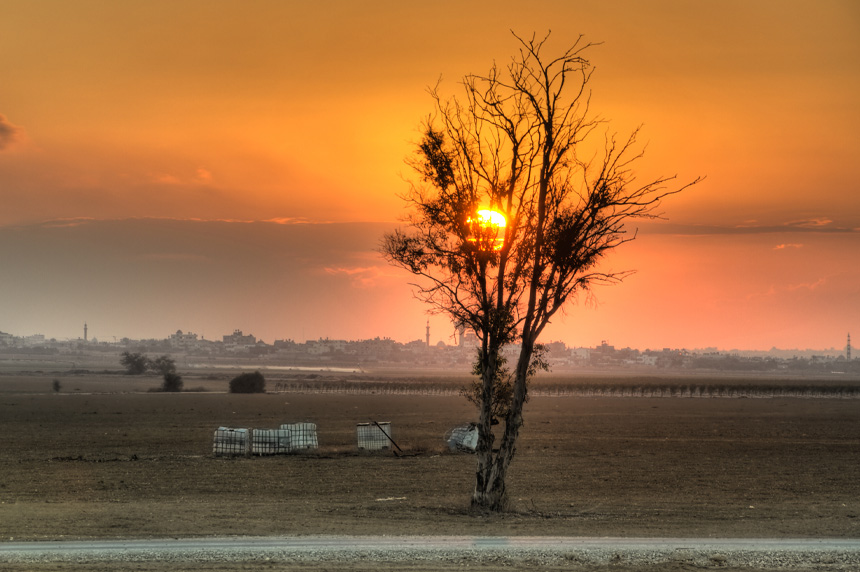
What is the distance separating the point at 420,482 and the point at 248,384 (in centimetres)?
9702

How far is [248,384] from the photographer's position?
12631cm

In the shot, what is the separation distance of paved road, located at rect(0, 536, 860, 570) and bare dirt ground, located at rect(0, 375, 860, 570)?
2.91 feet

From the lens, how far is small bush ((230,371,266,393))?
125075 millimetres

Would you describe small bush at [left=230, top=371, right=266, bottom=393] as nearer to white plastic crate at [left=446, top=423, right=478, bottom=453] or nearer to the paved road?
white plastic crate at [left=446, top=423, right=478, bottom=453]

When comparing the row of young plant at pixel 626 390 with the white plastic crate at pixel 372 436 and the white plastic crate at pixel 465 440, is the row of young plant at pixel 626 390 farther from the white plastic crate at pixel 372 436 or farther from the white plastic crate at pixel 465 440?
the white plastic crate at pixel 372 436

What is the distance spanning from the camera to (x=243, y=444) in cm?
4119

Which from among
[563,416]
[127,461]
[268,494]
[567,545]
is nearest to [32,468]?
[127,461]

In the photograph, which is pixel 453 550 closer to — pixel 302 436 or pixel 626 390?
pixel 302 436

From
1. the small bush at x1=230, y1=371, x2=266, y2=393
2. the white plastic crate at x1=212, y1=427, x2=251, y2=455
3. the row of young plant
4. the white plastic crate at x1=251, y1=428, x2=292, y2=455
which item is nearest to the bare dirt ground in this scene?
the white plastic crate at x1=212, y1=427, x2=251, y2=455

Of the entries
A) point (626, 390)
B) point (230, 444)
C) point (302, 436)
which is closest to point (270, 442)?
point (302, 436)

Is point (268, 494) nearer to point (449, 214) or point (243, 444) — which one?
point (449, 214)

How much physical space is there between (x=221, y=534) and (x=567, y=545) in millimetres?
6204

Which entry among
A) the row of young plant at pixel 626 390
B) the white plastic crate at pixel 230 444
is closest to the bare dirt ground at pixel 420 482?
the white plastic crate at pixel 230 444

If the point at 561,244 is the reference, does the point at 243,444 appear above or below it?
below
